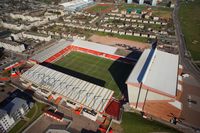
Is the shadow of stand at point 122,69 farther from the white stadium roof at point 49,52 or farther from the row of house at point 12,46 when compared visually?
the row of house at point 12,46

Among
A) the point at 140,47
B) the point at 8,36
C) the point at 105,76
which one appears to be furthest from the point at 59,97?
the point at 8,36

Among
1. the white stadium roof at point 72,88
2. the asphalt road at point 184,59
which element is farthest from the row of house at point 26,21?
the asphalt road at point 184,59

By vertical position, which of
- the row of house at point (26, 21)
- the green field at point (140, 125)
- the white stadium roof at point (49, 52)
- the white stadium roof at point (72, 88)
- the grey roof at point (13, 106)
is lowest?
the green field at point (140, 125)

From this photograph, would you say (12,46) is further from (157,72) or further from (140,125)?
(140,125)

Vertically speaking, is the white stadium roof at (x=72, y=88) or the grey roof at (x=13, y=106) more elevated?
the white stadium roof at (x=72, y=88)

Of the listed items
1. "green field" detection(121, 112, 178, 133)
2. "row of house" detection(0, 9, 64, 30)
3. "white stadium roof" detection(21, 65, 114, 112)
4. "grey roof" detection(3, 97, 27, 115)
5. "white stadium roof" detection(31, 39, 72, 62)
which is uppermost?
"row of house" detection(0, 9, 64, 30)

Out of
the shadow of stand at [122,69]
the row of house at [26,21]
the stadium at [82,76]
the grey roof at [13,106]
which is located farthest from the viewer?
the row of house at [26,21]

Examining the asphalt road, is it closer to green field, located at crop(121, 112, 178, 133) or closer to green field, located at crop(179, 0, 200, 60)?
green field, located at crop(179, 0, 200, 60)

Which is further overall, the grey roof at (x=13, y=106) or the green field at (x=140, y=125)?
the grey roof at (x=13, y=106)

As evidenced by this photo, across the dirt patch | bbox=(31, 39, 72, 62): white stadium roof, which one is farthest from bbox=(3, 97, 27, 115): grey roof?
the dirt patch

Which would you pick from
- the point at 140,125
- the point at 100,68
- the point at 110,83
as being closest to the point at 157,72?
the point at 110,83
